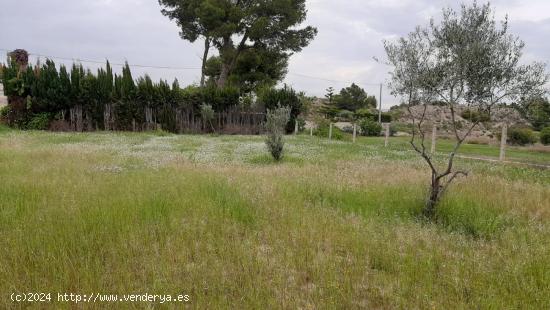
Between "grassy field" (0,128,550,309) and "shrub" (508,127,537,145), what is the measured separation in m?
15.6

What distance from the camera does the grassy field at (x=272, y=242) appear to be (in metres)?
3.27

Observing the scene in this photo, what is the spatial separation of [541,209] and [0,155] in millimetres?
13103

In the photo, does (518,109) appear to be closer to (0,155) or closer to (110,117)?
(0,155)

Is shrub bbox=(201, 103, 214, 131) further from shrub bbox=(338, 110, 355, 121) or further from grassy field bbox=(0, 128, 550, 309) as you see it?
shrub bbox=(338, 110, 355, 121)

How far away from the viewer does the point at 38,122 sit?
2386 centimetres

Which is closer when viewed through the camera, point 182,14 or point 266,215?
point 266,215

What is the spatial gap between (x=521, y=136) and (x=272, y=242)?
21.7 meters

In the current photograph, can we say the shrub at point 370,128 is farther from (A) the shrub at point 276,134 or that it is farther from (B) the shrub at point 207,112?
(A) the shrub at point 276,134

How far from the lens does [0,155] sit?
10.6 meters

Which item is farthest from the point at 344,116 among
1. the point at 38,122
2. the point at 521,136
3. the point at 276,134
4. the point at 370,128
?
the point at 276,134

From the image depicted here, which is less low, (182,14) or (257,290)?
(182,14)

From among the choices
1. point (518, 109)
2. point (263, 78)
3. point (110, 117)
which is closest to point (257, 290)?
point (518, 109)

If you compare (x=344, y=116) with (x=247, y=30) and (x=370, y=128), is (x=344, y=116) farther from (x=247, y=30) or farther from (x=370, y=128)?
(x=247, y=30)

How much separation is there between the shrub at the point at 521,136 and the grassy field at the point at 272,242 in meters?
15.6
